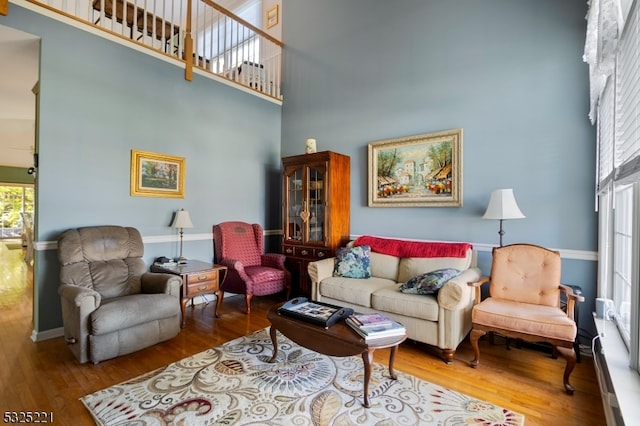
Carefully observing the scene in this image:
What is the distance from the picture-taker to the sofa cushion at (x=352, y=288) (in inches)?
121

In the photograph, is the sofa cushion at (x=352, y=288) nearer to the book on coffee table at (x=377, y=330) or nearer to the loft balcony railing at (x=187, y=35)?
the book on coffee table at (x=377, y=330)

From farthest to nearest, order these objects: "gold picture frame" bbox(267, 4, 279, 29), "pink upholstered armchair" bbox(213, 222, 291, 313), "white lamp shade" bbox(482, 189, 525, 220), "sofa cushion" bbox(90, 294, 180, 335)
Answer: "gold picture frame" bbox(267, 4, 279, 29) < "pink upholstered armchair" bbox(213, 222, 291, 313) < "white lamp shade" bbox(482, 189, 525, 220) < "sofa cushion" bbox(90, 294, 180, 335)

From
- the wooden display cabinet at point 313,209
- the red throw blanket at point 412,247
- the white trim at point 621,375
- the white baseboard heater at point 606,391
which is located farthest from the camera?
the wooden display cabinet at point 313,209

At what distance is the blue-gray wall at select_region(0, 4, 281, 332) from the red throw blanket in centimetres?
204

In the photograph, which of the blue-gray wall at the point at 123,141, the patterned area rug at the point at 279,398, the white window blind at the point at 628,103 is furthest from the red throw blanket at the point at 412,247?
the blue-gray wall at the point at 123,141

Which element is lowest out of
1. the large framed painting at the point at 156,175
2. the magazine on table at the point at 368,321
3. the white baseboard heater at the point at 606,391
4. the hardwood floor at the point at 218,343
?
the hardwood floor at the point at 218,343

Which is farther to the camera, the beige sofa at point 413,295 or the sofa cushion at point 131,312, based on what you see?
the beige sofa at point 413,295

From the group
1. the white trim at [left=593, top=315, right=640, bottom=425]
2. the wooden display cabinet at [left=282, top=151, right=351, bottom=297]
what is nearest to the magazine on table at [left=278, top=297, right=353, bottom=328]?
the white trim at [left=593, top=315, right=640, bottom=425]

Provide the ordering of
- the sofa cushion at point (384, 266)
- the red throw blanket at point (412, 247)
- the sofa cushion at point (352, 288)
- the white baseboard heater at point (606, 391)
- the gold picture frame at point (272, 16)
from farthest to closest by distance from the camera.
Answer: the gold picture frame at point (272, 16)
the sofa cushion at point (384, 266)
the red throw blanket at point (412, 247)
the sofa cushion at point (352, 288)
the white baseboard heater at point (606, 391)

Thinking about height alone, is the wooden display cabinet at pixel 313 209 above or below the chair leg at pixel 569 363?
above

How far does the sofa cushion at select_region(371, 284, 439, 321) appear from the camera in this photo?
2.64 m

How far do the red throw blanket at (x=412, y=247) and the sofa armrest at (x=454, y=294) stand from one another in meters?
0.59

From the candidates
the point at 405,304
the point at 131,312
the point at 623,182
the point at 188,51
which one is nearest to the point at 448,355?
the point at 405,304

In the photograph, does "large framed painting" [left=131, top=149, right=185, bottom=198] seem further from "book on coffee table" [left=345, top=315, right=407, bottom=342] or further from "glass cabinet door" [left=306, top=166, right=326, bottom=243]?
"book on coffee table" [left=345, top=315, right=407, bottom=342]
